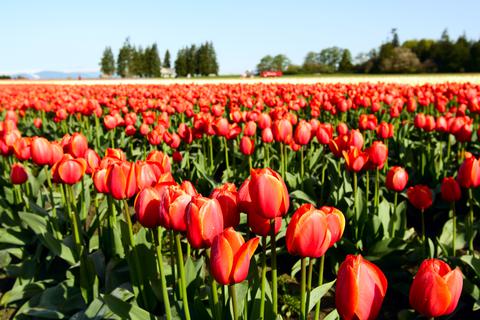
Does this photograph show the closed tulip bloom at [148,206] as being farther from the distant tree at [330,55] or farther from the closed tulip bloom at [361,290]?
the distant tree at [330,55]

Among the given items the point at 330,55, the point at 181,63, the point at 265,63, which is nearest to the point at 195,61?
the point at 181,63

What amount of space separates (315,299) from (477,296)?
160 centimetres

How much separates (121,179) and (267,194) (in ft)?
2.62

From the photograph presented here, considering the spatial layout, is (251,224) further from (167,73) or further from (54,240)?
(167,73)

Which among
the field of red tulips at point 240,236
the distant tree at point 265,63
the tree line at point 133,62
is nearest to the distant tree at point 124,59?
the tree line at point 133,62

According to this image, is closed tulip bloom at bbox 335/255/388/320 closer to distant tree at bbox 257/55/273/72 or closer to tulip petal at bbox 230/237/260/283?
tulip petal at bbox 230/237/260/283

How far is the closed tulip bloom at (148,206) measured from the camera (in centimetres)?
164

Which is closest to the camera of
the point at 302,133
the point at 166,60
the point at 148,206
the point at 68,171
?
the point at 148,206

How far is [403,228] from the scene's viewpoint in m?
3.50

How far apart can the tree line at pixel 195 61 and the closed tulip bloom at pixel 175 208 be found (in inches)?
4072

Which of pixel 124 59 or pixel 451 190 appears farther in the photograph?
pixel 124 59

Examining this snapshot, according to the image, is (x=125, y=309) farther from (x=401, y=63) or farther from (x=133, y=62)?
(x=133, y=62)

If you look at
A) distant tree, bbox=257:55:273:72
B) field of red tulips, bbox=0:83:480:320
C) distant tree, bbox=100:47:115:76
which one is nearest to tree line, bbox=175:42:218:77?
distant tree, bbox=100:47:115:76

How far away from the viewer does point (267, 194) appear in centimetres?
143
